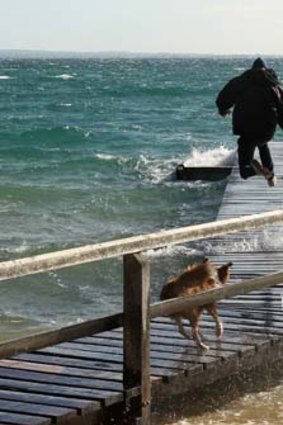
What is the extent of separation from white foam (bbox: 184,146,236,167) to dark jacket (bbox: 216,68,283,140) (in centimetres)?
1673

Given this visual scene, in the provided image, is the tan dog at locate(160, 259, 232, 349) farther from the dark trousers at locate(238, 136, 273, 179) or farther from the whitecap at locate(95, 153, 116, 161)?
the whitecap at locate(95, 153, 116, 161)

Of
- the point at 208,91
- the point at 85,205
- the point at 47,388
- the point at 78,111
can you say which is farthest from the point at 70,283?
the point at 208,91

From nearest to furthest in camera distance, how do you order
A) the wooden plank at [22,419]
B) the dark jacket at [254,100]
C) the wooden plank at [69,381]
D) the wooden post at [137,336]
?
the wooden plank at [22,419] < the wooden post at [137,336] < the wooden plank at [69,381] < the dark jacket at [254,100]

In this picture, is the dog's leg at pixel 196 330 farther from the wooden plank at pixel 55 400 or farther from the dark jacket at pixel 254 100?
the dark jacket at pixel 254 100

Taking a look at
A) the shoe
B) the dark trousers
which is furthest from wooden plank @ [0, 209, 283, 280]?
the shoe

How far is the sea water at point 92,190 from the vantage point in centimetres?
1222

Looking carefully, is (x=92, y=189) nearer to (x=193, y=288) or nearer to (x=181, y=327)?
(x=181, y=327)

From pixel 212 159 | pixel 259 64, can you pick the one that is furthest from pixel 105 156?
pixel 259 64

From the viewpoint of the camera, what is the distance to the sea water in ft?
40.1

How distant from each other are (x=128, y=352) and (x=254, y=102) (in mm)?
3499

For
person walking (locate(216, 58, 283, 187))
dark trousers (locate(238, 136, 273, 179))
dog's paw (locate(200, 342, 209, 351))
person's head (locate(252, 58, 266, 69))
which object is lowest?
dog's paw (locate(200, 342, 209, 351))

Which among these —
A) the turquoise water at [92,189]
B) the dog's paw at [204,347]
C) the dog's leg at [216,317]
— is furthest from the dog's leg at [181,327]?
the turquoise water at [92,189]

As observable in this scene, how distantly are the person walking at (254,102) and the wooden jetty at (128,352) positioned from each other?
6.02ft

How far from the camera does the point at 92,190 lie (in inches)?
950
